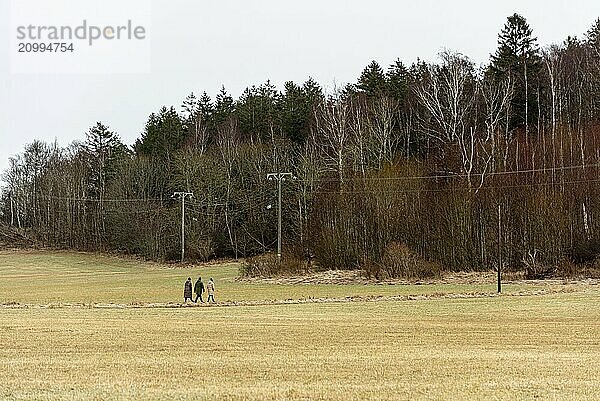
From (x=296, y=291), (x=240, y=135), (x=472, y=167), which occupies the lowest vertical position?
(x=296, y=291)

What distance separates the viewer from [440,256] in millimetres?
74062

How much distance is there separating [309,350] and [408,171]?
55364 mm

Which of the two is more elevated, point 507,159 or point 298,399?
point 507,159

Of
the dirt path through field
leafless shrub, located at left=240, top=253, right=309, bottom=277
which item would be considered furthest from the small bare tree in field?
the dirt path through field

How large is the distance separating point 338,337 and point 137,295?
29.2 meters

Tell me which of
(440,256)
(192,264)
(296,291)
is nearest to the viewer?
(296,291)

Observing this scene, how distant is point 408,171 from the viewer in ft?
256

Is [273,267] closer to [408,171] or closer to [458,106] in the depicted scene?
[408,171]

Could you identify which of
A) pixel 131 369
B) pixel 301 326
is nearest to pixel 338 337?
pixel 301 326

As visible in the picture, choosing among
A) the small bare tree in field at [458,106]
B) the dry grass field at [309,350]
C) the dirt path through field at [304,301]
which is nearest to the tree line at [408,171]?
the small bare tree in field at [458,106]

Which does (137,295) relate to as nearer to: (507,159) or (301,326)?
(301,326)

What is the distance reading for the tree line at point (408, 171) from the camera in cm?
7156

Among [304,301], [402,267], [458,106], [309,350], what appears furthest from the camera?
[458,106]

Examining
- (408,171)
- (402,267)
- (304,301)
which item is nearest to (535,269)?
(402,267)
